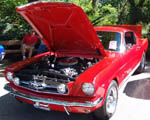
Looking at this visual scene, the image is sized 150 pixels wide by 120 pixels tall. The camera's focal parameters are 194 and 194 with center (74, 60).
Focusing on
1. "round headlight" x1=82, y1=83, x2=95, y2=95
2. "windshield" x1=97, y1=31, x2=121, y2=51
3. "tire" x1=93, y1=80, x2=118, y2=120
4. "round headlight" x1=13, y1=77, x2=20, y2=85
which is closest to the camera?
"round headlight" x1=82, y1=83, x2=95, y2=95

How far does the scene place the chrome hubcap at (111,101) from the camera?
11.1 ft

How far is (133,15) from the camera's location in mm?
9922

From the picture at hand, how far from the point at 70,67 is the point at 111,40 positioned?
1264mm

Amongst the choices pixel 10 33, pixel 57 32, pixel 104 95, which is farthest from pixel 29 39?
A: pixel 104 95

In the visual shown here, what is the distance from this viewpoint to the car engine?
3.21 meters

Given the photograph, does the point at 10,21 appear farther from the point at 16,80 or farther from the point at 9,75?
the point at 16,80

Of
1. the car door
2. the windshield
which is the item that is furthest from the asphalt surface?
the windshield

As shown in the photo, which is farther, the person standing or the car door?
the person standing

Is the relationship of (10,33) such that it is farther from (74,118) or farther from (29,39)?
(74,118)

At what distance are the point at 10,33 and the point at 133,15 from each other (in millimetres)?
6145

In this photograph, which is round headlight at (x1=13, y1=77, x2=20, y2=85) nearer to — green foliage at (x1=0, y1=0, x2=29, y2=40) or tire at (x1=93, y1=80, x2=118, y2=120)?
tire at (x1=93, y1=80, x2=118, y2=120)

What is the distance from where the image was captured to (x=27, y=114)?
3.73 meters

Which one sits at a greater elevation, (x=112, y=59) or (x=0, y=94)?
(x=112, y=59)

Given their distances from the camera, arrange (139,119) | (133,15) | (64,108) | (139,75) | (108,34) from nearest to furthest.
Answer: (64,108) < (139,119) < (108,34) < (139,75) < (133,15)
